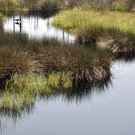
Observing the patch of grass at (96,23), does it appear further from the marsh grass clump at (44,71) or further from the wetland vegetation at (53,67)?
the marsh grass clump at (44,71)

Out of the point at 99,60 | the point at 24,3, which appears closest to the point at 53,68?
the point at 99,60

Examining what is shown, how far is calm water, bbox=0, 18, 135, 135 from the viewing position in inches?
464

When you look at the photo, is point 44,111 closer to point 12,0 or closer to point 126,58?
point 126,58

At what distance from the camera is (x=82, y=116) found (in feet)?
42.2

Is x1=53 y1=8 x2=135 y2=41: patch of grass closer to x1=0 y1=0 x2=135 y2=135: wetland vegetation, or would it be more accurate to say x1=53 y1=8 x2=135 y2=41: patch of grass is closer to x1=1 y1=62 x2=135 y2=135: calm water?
x1=0 y1=0 x2=135 y2=135: wetland vegetation

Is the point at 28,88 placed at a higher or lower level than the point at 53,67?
lower

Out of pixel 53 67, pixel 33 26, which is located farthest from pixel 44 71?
pixel 33 26

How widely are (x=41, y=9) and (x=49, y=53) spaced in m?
26.1

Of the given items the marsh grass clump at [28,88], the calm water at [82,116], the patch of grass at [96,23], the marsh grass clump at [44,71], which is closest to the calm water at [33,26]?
the patch of grass at [96,23]

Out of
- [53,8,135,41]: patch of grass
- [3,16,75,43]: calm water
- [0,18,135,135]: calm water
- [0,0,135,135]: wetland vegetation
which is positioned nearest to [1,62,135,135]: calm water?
[0,18,135,135]: calm water

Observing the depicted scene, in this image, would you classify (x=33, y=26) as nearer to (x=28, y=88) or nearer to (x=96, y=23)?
(x=96, y=23)

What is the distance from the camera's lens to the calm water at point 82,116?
464 inches

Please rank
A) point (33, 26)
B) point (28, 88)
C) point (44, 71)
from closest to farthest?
point (28, 88)
point (44, 71)
point (33, 26)

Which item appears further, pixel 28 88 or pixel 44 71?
pixel 44 71
